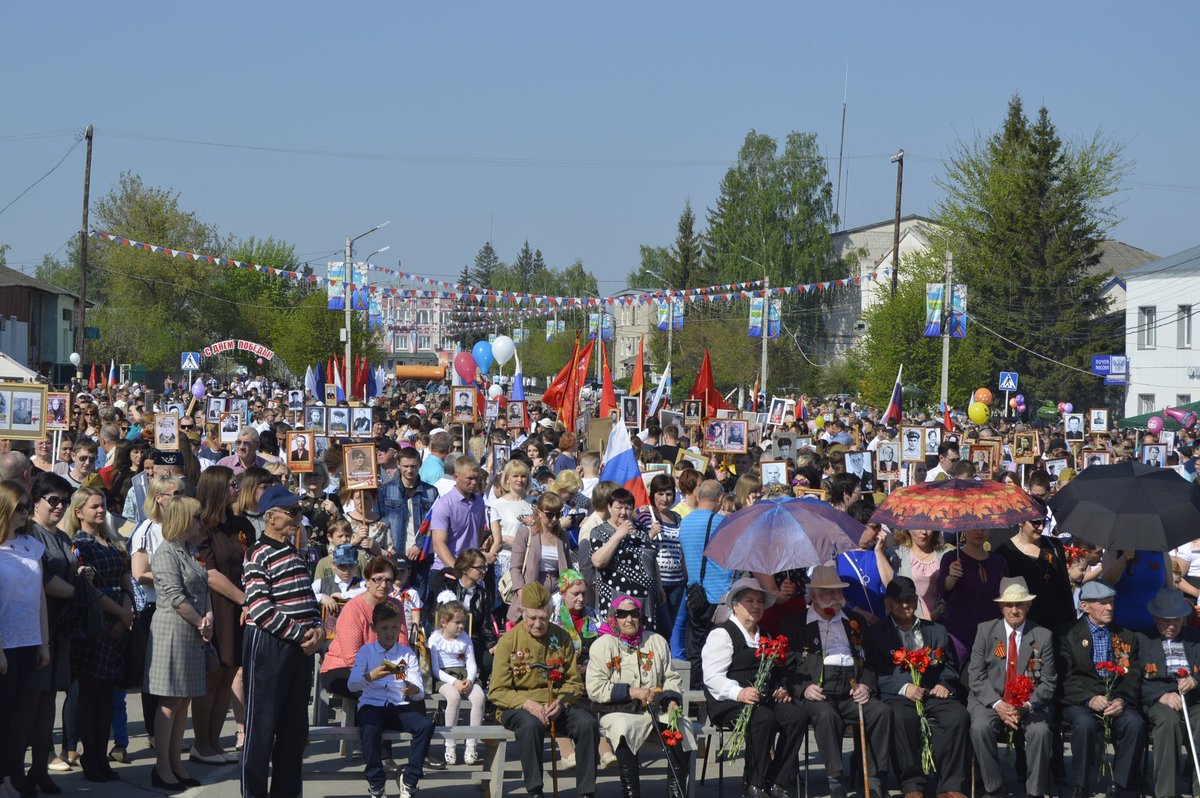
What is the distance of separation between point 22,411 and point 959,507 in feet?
32.2

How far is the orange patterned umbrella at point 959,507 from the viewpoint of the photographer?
8.44m

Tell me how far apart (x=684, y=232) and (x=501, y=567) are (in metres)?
89.2

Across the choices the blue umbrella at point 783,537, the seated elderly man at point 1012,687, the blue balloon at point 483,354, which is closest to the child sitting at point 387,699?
the blue umbrella at point 783,537

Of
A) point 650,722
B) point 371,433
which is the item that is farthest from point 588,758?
point 371,433

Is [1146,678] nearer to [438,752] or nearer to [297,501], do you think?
[438,752]

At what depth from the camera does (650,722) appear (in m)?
8.05

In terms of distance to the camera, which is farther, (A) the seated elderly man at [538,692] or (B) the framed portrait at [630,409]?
(B) the framed portrait at [630,409]

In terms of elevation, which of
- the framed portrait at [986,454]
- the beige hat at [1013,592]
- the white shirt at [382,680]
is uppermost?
the framed portrait at [986,454]

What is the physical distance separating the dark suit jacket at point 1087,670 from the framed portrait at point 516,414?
14.6m

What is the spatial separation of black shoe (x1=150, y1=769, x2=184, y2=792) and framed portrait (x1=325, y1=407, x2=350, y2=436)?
8.95 metres

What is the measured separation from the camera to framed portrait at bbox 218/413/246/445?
1873 centimetres

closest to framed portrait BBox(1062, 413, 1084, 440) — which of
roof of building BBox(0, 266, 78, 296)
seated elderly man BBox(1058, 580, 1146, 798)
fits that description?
seated elderly man BBox(1058, 580, 1146, 798)

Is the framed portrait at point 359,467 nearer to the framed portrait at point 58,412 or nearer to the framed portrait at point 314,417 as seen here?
the framed portrait at point 314,417

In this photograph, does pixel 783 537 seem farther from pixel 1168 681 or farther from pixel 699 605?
pixel 1168 681
